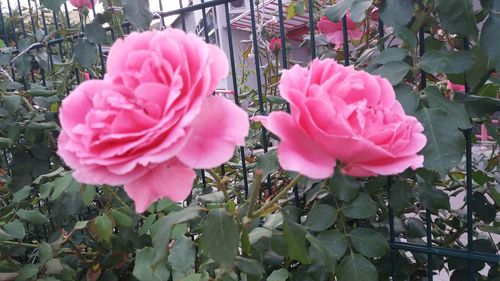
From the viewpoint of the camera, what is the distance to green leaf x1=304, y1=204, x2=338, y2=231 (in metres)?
1.11

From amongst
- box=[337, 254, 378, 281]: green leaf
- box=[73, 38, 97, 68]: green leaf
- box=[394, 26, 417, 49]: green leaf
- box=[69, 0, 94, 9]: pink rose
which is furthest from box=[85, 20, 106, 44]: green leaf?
box=[337, 254, 378, 281]: green leaf

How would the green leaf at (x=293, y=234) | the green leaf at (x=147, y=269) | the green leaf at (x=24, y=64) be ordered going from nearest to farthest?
the green leaf at (x=293, y=234) < the green leaf at (x=147, y=269) < the green leaf at (x=24, y=64)

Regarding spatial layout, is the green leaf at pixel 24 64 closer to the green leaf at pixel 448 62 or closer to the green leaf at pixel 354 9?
the green leaf at pixel 354 9

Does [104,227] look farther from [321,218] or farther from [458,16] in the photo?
[458,16]

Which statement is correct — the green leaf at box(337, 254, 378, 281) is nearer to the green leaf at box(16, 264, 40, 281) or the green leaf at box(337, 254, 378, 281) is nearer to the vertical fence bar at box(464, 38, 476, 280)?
the vertical fence bar at box(464, 38, 476, 280)

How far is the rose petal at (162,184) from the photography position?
0.48m

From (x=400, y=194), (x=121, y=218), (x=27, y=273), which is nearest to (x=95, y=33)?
(x=121, y=218)

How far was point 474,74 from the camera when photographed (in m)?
1.07

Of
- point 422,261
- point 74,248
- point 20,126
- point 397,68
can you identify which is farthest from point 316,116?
point 20,126

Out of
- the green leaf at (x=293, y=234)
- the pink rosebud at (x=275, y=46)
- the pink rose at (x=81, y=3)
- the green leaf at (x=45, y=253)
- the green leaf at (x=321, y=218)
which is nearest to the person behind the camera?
the green leaf at (x=293, y=234)

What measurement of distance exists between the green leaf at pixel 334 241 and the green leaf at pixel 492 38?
0.56 meters

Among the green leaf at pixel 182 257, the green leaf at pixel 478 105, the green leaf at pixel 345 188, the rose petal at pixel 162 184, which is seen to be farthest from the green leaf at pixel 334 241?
the rose petal at pixel 162 184

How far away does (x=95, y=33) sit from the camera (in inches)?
61.2

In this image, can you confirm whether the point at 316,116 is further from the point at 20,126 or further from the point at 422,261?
the point at 20,126
